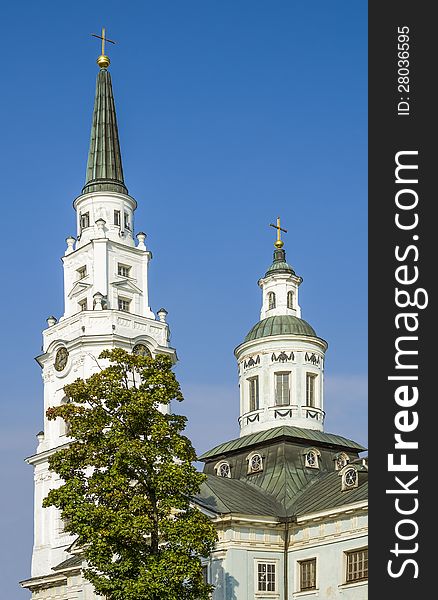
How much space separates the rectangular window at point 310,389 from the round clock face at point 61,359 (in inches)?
602

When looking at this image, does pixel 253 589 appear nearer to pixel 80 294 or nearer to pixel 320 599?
pixel 320 599

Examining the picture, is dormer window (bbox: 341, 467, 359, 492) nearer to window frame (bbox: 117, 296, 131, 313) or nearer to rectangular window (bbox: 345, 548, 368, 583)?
rectangular window (bbox: 345, 548, 368, 583)

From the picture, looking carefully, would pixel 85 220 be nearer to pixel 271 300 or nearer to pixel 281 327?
pixel 271 300

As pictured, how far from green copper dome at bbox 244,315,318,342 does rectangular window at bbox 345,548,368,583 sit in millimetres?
16366

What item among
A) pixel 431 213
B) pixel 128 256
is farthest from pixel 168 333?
pixel 431 213

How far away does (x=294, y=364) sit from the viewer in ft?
196

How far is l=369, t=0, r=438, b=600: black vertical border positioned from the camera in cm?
2225

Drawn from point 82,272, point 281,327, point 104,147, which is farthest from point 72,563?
point 104,147

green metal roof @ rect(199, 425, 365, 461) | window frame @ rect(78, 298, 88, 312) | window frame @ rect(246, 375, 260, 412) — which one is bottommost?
green metal roof @ rect(199, 425, 365, 461)

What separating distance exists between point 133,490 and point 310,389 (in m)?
24.1

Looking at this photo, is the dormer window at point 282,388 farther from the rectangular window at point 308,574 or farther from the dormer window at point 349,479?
the rectangular window at point 308,574

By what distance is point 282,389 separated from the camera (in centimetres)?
5975

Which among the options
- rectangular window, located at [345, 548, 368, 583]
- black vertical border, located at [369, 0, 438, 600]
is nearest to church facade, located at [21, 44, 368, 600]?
rectangular window, located at [345, 548, 368, 583]

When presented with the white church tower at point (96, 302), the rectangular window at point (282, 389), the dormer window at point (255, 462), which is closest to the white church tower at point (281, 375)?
the rectangular window at point (282, 389)
